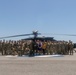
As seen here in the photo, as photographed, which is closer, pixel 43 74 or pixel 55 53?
pixel 43 74

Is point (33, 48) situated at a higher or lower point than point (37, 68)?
lower

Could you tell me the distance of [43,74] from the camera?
13.3m

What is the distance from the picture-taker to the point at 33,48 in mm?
30344

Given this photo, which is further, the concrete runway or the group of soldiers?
the group of soldiers

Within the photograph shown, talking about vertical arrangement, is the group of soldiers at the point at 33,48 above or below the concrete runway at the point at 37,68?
below

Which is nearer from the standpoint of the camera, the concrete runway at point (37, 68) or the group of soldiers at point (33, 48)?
the concrete runway at point (37, 68)

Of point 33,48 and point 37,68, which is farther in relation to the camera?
point 33,48

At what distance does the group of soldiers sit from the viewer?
101 ft

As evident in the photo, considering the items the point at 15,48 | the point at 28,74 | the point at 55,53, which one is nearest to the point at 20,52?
the point at 15,48

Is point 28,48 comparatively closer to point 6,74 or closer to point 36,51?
point 36,51

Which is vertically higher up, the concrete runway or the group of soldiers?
the concrete runway

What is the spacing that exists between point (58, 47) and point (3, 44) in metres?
5.30

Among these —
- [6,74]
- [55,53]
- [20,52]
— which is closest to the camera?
[6,74]

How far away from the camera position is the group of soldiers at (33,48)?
30.7m
